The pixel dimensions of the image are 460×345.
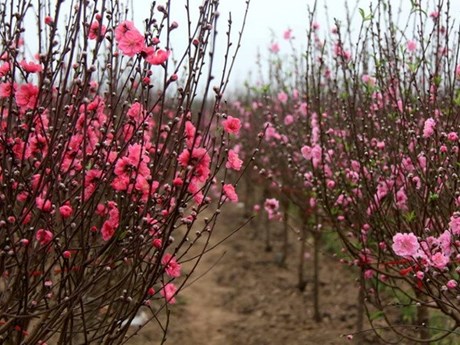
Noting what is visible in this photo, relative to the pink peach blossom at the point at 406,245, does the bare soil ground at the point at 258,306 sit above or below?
below

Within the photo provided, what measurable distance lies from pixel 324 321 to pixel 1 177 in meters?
5.02

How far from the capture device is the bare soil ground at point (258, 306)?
21.3 ft

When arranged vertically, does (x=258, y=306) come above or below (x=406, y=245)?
below

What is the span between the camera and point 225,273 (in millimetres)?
9125

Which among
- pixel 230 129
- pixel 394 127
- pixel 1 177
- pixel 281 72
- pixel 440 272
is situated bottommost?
pixel 440 272

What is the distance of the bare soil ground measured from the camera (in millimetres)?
6504

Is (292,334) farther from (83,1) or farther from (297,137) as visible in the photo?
(83,1)

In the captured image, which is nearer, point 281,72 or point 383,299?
point 383,299

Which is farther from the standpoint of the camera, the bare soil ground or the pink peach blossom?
the bare soil ground

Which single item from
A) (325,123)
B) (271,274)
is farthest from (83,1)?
(271,274)

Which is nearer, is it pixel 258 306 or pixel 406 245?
pixel 406 245

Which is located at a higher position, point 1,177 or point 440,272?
point 1,177

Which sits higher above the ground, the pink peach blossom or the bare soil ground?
the pink peach blossom

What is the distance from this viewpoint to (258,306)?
7.69 metres
